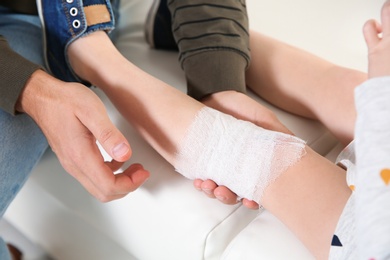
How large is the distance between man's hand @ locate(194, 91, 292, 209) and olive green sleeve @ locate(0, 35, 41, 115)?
0.26 metres

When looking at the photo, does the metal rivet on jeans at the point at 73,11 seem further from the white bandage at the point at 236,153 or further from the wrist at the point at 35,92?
the white bandage at the point at 236,153

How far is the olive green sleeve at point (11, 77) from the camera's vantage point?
62 cm

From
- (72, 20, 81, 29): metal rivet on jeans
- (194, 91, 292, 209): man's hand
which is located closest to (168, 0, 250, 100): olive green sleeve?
(194, 91, 292, 209): man's hand

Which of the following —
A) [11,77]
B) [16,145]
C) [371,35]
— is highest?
[371,35]

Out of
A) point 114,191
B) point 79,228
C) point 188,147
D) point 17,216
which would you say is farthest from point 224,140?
point 17,216

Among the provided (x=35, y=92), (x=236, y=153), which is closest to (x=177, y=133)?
(x=236, y=153)

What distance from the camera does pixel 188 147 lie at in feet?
2.02

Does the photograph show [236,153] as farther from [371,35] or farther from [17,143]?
[17,143]

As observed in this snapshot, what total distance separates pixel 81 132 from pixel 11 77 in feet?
0.41

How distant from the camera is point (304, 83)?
2.43 feet

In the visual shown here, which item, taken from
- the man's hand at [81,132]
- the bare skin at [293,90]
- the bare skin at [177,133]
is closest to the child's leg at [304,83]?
the bare skin at [293,90]

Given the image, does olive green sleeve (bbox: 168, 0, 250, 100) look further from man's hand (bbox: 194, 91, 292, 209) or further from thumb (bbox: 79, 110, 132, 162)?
thumb (bbox: 79, 110, 132, 162)

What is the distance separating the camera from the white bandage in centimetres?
58

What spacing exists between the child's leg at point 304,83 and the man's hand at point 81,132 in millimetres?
284
